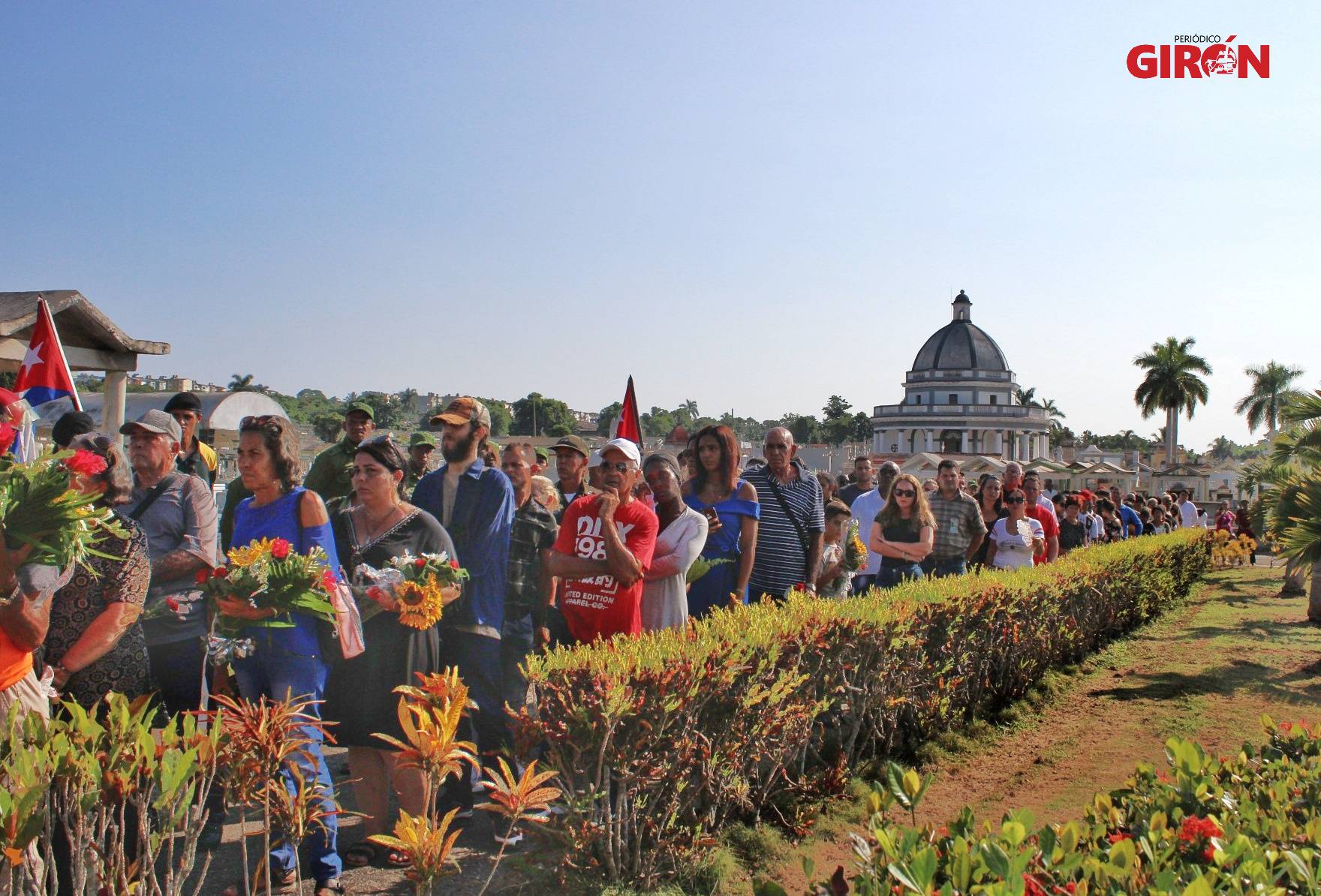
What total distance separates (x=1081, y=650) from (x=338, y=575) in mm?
7115

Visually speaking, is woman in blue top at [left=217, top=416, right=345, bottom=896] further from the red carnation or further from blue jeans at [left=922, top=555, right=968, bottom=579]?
blue jeans at [left=922, top=555, right=968, bottom=579]

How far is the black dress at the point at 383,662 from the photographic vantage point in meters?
4.03

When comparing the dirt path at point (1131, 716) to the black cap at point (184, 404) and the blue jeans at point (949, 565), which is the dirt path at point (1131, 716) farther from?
the black cap at point (184, 404)

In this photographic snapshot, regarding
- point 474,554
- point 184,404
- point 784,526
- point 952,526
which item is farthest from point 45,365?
point 952,526

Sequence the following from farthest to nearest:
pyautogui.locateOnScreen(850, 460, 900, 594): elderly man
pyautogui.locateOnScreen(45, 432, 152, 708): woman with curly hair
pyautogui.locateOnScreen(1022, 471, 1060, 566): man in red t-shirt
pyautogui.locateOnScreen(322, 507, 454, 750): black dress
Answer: pyautogui.locateOnScreen(1022, 471, 1060, 566): man in red t-shirt → pyautogui.locateOnScreen(850, 460, 900, 594): elderly man → pyautogui.locateOnScreen(322, 507, 454, 750): black dress → pyautogui.locateOnScreen(45, 432, 152, 708): woman with curly hair

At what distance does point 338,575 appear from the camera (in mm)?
3750

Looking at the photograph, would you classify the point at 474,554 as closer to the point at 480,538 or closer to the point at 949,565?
the point at 480,538

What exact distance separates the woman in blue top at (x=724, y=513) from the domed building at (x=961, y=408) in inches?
3592

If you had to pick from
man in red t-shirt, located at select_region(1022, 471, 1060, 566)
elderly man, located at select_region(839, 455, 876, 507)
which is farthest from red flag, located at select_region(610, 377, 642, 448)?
man in red t-shirt, located at select_region(1022, 471, 1060, 566)

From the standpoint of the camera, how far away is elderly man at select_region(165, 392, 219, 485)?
6141 mm

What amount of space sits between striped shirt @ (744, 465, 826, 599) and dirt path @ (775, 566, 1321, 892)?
4.63 ft

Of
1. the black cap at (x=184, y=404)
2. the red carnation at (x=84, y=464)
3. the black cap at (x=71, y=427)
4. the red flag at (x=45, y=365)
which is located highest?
the red flag at (x=45, y=365)

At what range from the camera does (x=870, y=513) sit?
831 centimetres

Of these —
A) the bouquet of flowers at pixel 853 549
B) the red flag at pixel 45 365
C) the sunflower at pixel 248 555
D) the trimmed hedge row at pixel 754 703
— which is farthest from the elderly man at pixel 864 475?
the red flag at pixel 45 365
